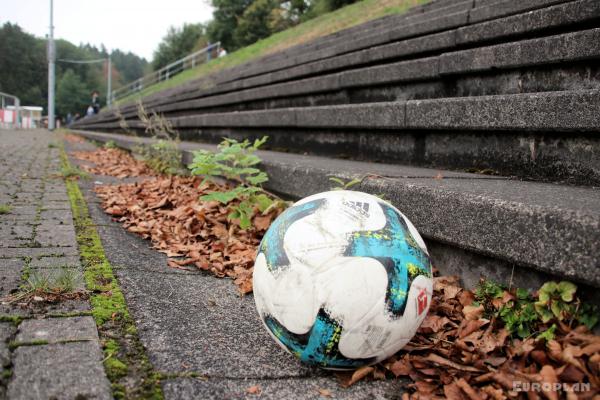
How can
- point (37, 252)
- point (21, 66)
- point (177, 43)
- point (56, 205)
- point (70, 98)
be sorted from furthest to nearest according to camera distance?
point (21, 66)
point (70, 98)
point (177, 43)
point (56, 205)
point (37, 252)

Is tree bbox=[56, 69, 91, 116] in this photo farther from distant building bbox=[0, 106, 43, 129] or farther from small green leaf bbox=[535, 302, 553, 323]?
small green leaf bbox=[535, 302, 553, 323]

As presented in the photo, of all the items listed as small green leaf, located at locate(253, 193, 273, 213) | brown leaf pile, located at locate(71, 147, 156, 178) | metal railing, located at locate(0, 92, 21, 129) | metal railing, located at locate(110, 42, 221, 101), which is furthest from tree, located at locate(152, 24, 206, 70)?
small green leaf, located at locate(253, 193, 273, 213)

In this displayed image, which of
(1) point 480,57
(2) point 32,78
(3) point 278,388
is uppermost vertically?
(2) point 32,78

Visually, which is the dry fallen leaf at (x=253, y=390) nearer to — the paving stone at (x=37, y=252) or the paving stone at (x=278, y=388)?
the paving stone at (x=278, y=388)

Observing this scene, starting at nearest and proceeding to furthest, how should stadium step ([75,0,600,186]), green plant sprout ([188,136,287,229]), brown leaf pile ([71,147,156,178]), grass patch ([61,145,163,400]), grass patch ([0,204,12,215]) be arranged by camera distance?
grass patch ([61,145,163,400]), stadium step ([75,0,600,186]), green plant sprout ([188,136,287,229]), grass patch ([0,204,12,215]), brown leaf pile ([71,147,156,178])

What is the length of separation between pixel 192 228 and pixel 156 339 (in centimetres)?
175

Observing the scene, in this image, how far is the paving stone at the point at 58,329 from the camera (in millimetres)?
1765

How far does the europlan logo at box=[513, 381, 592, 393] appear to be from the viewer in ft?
4.75

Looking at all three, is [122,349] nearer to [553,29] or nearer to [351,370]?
[351,370]

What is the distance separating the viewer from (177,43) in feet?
178

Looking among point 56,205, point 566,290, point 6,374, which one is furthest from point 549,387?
point 56,205

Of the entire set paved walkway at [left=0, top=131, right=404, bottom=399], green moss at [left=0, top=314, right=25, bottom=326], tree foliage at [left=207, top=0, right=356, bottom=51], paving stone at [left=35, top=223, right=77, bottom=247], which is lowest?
paved walkway at [left=0, top=131, right=404, bottom=399]

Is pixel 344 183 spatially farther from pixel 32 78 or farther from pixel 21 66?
pixel 32 78

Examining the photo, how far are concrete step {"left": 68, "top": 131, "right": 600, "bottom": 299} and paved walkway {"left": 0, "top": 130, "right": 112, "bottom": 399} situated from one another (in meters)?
1.53
